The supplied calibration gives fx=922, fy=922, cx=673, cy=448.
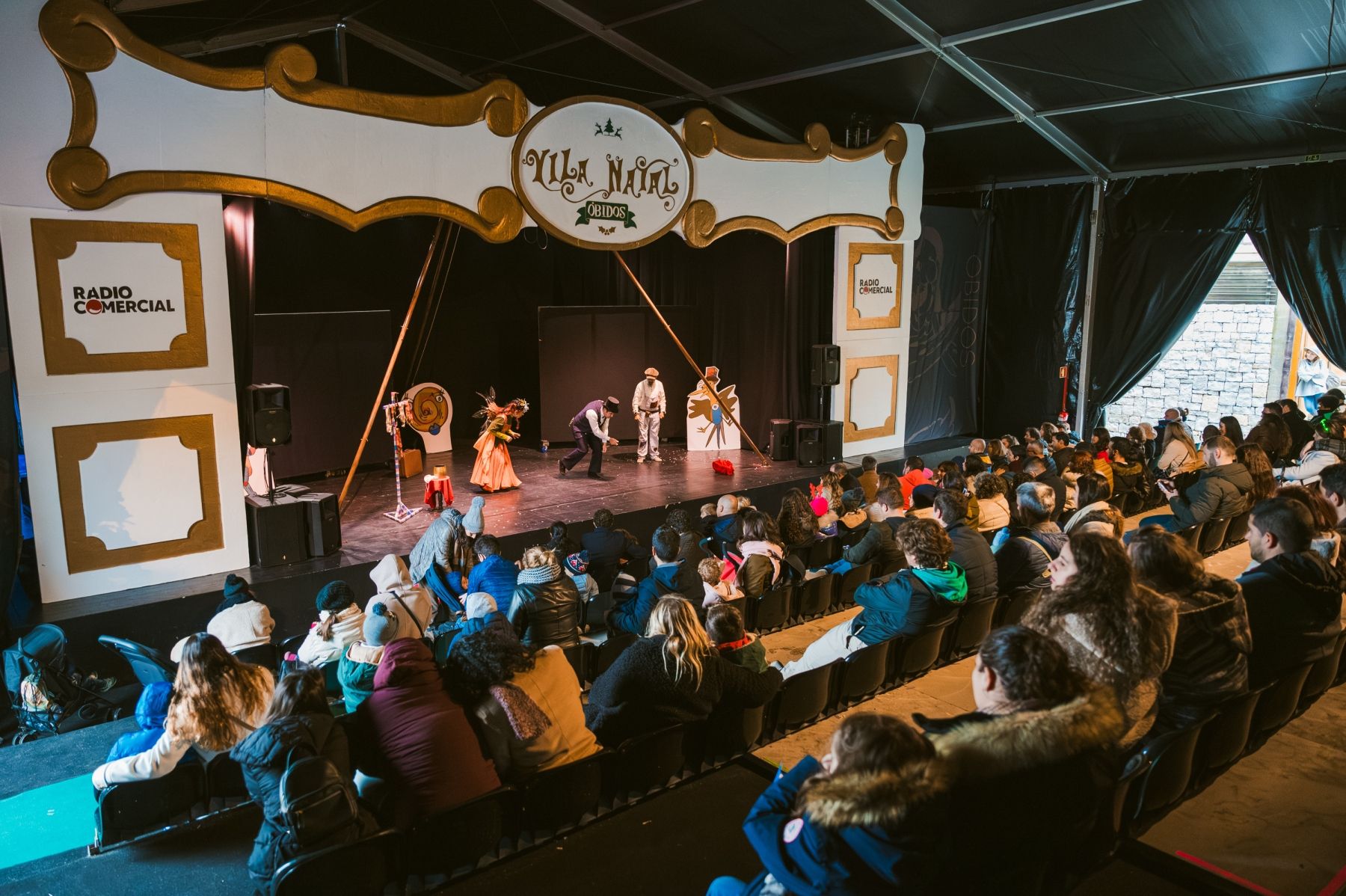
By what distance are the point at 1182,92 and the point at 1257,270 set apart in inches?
128

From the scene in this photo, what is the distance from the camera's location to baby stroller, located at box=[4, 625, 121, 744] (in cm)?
505

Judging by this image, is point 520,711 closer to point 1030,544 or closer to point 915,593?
point 915,593

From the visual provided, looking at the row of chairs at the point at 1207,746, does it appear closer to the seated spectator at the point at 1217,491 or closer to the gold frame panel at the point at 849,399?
the seated spectator at the point at 1217,491

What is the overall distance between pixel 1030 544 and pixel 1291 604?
1421mm

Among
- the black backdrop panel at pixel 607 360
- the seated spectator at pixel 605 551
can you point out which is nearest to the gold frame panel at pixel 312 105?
the black backdrop panel at pixel 607 360

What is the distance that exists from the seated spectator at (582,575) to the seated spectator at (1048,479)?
292 centimetres

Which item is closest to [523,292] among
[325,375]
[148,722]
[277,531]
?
[325,375]

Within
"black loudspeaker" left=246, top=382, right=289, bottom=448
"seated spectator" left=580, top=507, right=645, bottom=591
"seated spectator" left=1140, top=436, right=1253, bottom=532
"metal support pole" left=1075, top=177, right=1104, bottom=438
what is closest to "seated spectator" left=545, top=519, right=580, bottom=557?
"seated spectator" left=580, top=507, right=645, bottom=591

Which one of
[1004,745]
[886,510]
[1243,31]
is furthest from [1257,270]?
[1004,745]

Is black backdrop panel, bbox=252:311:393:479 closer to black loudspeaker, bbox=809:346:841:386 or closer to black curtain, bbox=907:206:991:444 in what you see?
black loudspeaker, bbox=809:346:841:386

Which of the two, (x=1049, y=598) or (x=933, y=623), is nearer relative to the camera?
(x=1049, y=598)

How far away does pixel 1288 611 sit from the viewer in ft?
11.7

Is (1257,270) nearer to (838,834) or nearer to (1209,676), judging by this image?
(1209,676)

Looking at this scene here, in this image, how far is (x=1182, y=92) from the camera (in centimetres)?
917
